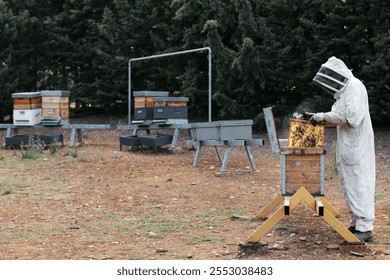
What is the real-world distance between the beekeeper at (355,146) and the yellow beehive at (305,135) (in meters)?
0.18

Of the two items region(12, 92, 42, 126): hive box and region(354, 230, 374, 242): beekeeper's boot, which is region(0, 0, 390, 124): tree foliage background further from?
region(354, 230, 374, 242): beekeeper's boot

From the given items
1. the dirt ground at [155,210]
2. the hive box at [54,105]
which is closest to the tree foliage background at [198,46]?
the dirt ground at [155,210]

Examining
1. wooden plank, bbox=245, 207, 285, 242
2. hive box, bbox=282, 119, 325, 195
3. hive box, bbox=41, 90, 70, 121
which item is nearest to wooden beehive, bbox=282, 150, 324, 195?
hive box, bbox=282, 119, 325, 195

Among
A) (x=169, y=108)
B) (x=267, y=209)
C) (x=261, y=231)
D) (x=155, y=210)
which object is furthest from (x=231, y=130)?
(x=261, y=231)

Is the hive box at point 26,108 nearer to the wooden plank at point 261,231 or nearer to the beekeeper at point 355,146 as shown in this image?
the beekeeper at point 355,146

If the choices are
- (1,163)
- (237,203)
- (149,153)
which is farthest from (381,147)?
(1,163)

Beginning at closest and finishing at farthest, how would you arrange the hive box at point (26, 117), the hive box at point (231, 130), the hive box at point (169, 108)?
the hive box at point (231, 130) → the hive box at point (169, 108) → the hive box at point (26, 117)

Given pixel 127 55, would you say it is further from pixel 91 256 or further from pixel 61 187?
pixel 91 256

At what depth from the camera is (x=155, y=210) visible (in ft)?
24.3

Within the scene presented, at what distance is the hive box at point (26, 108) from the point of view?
1404cm

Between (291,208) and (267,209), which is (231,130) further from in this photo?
(291,208)

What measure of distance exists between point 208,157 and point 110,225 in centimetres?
605

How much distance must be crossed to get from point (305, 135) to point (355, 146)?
47 cm

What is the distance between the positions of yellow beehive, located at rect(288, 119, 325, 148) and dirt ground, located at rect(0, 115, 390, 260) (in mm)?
833
